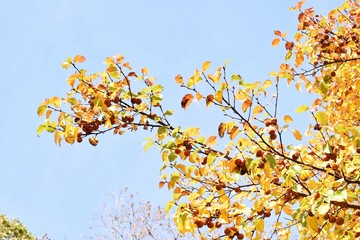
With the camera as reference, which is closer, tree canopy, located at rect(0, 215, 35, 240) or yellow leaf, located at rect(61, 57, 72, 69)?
yellow leaf, located at rect(61, 57, 72, 69)

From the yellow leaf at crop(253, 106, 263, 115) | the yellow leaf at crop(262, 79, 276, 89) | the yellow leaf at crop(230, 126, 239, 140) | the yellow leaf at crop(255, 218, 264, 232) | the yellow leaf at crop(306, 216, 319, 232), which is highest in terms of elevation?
the yellow leaf at crop(262, 79, 276, 89)

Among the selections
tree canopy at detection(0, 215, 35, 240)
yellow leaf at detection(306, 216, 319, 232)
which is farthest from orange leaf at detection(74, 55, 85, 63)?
tree canopy at detection(0, 215, 35, 240)

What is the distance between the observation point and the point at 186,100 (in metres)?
2.68

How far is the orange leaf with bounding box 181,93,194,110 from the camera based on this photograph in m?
2.66

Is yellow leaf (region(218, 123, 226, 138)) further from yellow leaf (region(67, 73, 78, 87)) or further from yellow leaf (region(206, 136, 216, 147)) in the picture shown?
yellow leaf (region(67, 73, 78, 87))

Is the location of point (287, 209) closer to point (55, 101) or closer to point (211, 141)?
point (211, 141)

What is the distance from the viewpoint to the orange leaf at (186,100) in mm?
2660

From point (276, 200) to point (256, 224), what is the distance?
20 cm

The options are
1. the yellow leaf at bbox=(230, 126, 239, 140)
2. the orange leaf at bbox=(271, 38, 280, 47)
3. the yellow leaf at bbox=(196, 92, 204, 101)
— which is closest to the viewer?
the yellow leaf at bbox=(230, 126, 239, 140)

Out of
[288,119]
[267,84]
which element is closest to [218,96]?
[267,84]

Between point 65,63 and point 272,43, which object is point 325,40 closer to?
point 272,43

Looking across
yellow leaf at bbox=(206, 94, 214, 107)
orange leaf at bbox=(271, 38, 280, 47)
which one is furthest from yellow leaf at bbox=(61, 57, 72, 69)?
orange leaf at bbox=(271, 38, 280, 47)

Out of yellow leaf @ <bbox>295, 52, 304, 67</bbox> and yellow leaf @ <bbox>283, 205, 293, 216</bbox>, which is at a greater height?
yellow leaf @ <bbox>295, 52, 304, 67</bbox>

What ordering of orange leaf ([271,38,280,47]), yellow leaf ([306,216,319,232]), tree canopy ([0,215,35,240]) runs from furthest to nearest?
tree canopy ([0,215,35,240]), orange leaf ([271,38,280,47]), yellow leaf ([306,216,319,232])
